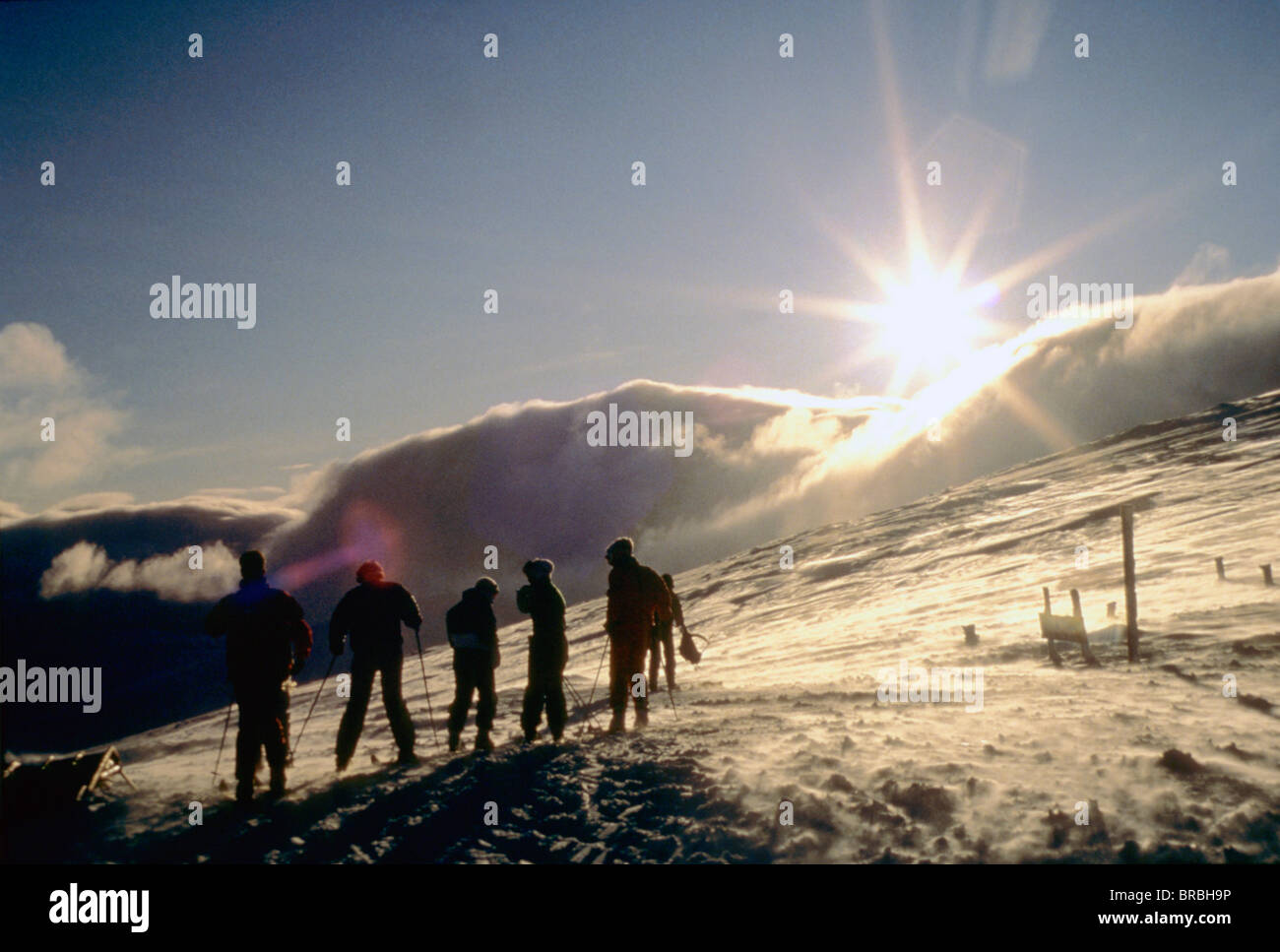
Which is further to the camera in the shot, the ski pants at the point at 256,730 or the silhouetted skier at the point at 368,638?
the silhouetted skier at the point at 368,638

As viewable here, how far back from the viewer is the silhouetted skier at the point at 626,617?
9.48 meters

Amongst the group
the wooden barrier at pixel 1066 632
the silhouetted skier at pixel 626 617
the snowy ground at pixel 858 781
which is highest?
the silhouetted skier at pixel 626 617

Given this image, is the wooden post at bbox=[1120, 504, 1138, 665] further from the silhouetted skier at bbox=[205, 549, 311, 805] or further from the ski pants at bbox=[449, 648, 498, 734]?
the silhouetted skier at bbox=[205, 549, 311, 805]

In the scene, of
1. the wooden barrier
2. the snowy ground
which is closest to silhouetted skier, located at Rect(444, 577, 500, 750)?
the snowy ground

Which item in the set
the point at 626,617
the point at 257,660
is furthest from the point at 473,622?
the point at 257,660

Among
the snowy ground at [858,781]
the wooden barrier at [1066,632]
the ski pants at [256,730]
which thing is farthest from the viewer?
the wooden barrier at [1066,632]

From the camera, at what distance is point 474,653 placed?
29.9 feet

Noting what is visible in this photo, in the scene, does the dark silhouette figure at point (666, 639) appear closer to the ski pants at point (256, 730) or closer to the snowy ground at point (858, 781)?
the snowy ground at point (858, 781)

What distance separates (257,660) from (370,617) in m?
1.26

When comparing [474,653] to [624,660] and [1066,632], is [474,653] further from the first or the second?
[1066,632]

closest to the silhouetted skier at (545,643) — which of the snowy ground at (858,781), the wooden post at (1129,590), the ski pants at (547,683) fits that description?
the ski pants at (547,683)

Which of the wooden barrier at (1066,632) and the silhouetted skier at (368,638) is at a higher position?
the silhouetted skier at (368,638)
